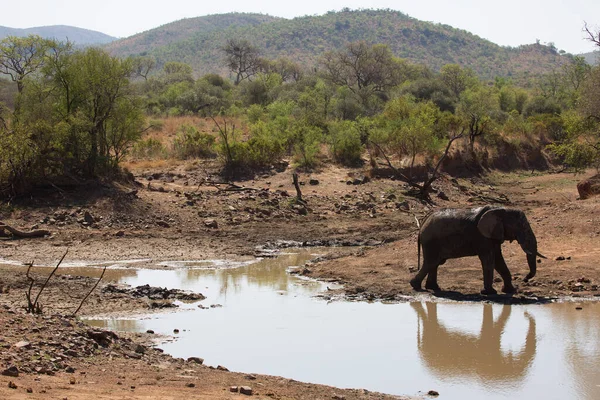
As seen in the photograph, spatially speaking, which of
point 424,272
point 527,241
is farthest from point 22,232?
point 527,241

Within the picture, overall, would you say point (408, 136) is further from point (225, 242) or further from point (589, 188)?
point (225, 242)

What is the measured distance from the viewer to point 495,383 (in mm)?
10070

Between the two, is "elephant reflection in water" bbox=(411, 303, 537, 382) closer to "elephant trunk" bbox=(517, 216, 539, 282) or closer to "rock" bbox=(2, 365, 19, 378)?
"elephant trunk" bbox=(517, 216, 539, 282)

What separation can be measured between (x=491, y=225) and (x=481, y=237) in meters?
0.31

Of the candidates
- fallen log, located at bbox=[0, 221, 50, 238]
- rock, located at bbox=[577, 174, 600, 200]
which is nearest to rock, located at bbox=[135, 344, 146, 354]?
fallen log, located at bbox=[0, 221, 50, 238]

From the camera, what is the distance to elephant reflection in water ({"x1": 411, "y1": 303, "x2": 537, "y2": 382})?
10.6 meters

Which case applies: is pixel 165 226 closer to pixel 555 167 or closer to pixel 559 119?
pixel 555 167

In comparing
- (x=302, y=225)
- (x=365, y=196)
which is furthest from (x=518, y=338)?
(x=365, y=196)

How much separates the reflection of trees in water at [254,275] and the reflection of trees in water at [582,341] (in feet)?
18.5

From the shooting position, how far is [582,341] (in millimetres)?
11828

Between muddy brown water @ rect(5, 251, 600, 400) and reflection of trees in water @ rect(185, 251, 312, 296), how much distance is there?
0.33 meters

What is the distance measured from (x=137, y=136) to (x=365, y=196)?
27.2ft

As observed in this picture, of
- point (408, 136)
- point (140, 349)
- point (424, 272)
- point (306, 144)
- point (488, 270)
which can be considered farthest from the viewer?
point (408, 136)

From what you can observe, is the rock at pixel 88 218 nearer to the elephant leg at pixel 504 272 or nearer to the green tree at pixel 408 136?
the elephant leg at pixel 504 272
